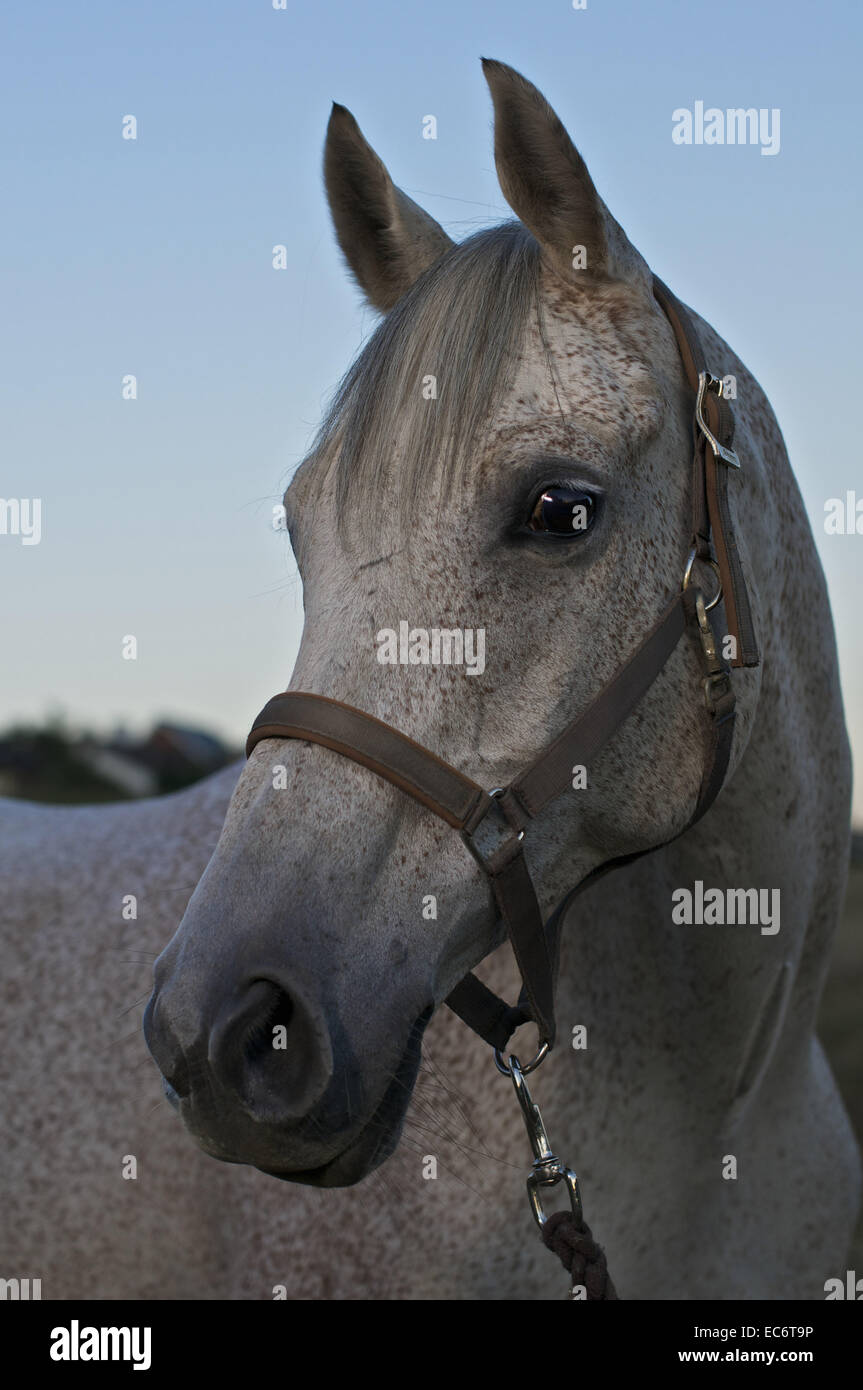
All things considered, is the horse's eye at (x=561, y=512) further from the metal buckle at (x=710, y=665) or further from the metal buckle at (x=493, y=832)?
the metal buckle at (x=493, y=832)

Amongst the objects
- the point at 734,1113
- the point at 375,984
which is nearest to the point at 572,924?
the point at 734,1113

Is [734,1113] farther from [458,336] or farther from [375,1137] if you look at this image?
[458,336]

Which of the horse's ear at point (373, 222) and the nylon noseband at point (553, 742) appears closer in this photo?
the nylon noseband at point (553, 742)

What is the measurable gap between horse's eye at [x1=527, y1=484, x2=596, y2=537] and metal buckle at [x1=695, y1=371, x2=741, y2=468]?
0.38 metres

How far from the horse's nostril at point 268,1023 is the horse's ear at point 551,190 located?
1.48 m

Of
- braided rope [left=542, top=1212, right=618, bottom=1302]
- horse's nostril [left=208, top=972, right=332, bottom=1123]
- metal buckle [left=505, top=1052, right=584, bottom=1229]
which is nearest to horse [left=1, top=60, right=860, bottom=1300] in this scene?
horse's nostril [left=208, top=972, right=332, bottom=1123]

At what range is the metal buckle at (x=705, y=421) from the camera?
2.25 metres

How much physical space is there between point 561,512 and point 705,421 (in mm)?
474

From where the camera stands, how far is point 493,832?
1.97 metres

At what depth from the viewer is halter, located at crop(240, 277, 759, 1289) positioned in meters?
1.88

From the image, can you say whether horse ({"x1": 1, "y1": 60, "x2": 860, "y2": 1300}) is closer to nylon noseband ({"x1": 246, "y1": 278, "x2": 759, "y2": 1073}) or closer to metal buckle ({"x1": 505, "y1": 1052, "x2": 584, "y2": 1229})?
nylon noseband ({"x1": 246, "y1": 278, "x2": 759, "y2": 1073})

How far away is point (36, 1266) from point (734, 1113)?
1.87m

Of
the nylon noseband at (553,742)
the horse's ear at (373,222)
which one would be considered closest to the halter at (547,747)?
the nylon noseband at (553,742)

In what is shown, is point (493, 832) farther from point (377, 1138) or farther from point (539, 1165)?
point (539, 1165)
